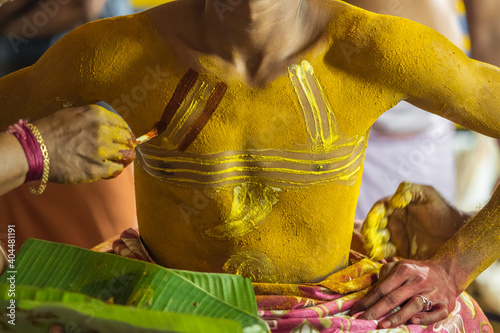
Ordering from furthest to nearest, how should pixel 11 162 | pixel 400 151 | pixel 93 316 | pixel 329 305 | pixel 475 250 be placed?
pixel 400 151, pixel 475 250, pixel 329 305, pixel 11 162, pixel 93 316

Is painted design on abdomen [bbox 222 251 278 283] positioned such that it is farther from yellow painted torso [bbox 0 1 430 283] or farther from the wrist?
the wrist

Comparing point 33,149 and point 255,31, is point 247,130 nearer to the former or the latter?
point 255,31

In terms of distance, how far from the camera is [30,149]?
1050mm

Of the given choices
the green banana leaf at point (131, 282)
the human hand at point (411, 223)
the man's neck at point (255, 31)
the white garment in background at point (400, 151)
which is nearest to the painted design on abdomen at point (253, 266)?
the green banana leaf at point (131, 282)

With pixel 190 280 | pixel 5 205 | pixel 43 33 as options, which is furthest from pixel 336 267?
pixel 43 33

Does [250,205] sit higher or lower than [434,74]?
lower

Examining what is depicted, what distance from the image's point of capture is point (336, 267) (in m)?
1.35

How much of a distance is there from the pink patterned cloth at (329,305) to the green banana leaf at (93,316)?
25 centimetres

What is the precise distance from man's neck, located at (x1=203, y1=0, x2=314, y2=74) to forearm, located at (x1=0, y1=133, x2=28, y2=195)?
1.30 ft

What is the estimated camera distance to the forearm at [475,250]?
1.31 metres

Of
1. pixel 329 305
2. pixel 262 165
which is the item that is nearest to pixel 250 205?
pixel 262 165

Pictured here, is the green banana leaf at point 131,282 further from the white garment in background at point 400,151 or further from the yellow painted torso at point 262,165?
the white garment in background at point 400,151

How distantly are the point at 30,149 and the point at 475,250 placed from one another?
2.79 ft

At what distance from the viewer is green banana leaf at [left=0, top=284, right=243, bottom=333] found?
917mm
